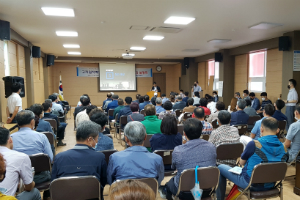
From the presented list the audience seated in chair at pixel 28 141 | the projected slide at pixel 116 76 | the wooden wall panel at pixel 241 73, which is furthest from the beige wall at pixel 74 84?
the audience seated in chair at pixel 28 141

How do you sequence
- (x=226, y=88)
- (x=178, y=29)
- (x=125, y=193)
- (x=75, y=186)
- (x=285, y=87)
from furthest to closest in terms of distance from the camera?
1. (x=226, y=88)
2. (x=285, y=87)
3. (x=178, y=29)
4. (x=75, y=186)
5. (x=125, y=193)

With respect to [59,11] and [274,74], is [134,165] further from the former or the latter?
[274,74]

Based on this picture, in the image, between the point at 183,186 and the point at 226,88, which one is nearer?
the point at 183,186

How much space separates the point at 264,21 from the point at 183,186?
5317 millimetres

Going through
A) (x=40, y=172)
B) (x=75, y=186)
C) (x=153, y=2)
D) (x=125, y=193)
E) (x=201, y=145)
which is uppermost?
(x=153, y=2)

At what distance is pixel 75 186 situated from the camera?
1.81 meters

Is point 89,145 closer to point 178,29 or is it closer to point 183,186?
point 183,186

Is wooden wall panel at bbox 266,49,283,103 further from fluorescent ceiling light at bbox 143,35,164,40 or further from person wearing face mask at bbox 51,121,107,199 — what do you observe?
person wearing face mask at bbox 51,121,107,199

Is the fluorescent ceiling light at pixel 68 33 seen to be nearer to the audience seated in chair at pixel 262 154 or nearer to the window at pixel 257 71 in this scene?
the audience seated in chair at pixel 262 154

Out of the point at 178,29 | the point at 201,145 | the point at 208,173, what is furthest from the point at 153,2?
the point at 208,173

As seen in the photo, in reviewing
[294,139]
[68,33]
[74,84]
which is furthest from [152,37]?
[74,84]

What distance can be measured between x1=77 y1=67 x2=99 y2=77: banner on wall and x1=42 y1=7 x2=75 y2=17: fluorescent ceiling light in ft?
33.2

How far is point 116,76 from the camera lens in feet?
49.8

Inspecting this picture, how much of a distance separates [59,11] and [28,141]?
3369mm
